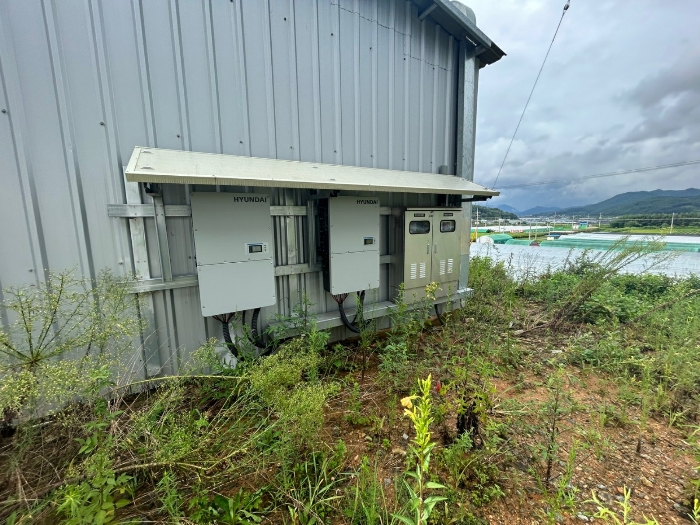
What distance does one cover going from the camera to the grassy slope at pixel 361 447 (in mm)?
1432

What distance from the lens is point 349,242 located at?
3088mm

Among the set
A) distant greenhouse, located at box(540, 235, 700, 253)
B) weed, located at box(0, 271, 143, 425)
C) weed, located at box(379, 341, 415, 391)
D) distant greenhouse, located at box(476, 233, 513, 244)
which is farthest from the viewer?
distant greenhouse, located at box(476, 233, 513, 244)

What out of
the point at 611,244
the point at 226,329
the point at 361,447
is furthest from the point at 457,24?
the point at 361,447

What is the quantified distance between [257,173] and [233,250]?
0.77 m

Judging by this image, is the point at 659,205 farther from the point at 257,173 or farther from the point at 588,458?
the point at 257,173

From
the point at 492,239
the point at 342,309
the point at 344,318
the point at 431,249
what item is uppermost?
the point at 431,249

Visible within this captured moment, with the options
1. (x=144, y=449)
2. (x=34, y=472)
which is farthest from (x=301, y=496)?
(x=34, y=472)

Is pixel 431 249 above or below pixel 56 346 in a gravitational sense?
above

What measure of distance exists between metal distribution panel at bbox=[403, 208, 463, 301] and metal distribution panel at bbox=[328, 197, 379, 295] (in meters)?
0.51

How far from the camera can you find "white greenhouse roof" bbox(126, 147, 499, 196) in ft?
6.00

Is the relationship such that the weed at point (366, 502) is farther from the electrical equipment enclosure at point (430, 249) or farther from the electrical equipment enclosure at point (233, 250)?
the electrical equipment enclosure at point (430, 249)

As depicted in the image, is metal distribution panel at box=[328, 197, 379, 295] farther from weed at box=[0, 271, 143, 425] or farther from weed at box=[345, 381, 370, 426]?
weed at box=[0, 271, 143, 425]

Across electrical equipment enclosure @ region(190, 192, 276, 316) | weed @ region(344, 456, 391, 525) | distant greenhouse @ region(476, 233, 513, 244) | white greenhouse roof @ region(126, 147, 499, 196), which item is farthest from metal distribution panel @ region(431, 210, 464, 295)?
distant greenhouse @ region(476, 233, 513, 244)

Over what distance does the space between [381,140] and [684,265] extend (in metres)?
6.30
